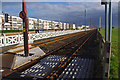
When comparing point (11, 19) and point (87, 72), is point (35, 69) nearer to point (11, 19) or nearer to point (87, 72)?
point (87, 72)

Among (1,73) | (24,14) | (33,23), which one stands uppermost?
(33,23)

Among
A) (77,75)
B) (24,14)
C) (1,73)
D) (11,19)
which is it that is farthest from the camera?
(11,19)

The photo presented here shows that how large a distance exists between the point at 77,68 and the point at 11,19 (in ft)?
331

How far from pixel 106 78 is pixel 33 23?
120541 millimetres

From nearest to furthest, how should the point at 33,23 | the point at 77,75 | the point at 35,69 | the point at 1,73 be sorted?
the point at 77,75 → the point at 1,73 → the point at 35,69 → the point at 33,23

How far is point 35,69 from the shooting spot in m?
6.07

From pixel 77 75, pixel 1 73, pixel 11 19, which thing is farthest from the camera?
pixel 11 19

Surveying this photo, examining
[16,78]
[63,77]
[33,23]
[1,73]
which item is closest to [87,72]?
[63,77]

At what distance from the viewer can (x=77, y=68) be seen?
19.9 feet

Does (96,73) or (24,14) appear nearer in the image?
(96,73)

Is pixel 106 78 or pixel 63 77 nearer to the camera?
pixel 106 78

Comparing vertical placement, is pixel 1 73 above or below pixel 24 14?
below

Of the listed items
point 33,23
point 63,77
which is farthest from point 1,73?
point 33,23

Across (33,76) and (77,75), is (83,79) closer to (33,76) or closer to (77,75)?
(77,75)
